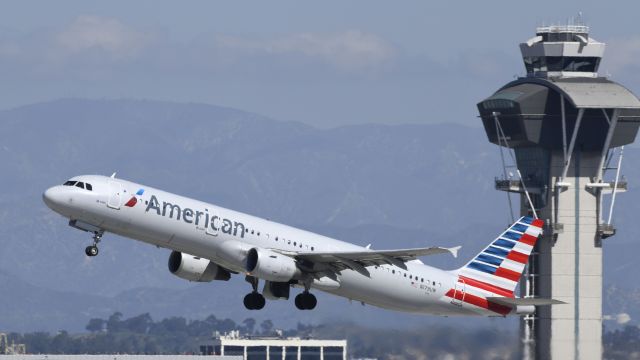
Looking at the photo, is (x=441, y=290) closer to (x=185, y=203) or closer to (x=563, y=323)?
(x=185, y=203)

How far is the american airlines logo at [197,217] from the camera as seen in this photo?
269 feet

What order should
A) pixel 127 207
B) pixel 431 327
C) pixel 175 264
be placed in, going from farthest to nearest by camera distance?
pixel 431 327
pixel 175 264
pixel 127 207

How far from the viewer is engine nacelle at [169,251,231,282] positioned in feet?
288

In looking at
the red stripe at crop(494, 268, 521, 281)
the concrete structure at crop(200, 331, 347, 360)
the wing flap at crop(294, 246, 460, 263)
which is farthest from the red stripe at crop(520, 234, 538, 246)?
the concrete structure at crop(200, 331, 347, 360)

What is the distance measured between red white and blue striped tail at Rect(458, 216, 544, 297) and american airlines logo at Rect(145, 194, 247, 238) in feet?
50.6

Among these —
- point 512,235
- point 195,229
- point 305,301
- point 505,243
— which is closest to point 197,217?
point 195,229

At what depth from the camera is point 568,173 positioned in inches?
6403

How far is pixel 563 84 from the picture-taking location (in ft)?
534

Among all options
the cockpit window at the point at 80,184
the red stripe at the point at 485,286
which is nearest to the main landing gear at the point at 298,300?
the red stripe at the point at 485,286

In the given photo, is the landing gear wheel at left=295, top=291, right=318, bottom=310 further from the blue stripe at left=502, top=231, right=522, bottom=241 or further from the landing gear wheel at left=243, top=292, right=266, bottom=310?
the blue stripe at left=502, top=231, right=522, bottom=241

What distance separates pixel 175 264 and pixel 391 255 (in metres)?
11.7

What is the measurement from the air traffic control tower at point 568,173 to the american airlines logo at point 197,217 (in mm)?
80113

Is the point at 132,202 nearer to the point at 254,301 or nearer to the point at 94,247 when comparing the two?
the point at 94,247

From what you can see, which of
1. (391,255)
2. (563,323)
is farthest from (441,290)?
(563,323)
